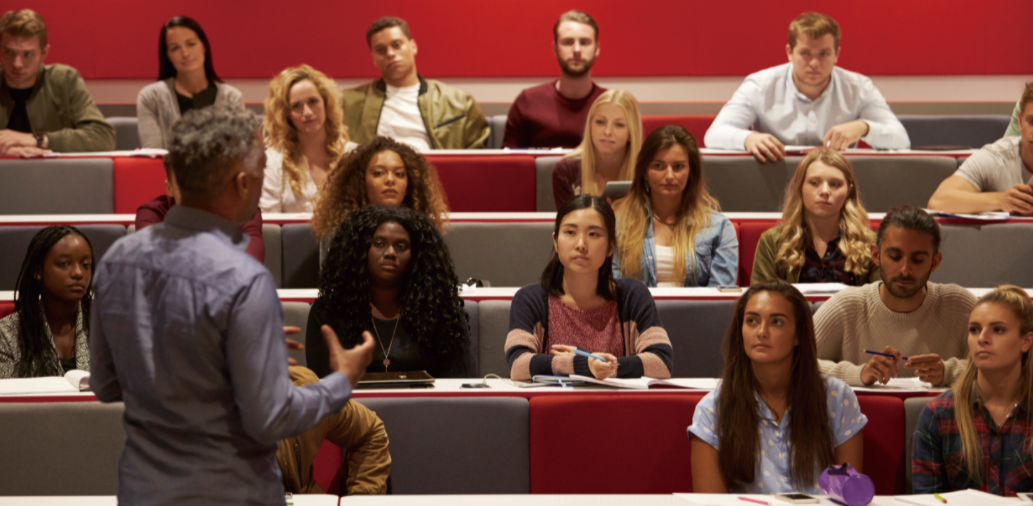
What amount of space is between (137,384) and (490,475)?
87cm

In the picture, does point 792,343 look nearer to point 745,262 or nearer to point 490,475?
point 490,475

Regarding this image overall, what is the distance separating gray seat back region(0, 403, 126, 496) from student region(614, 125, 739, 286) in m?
1.49

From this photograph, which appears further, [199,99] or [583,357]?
[199,99]

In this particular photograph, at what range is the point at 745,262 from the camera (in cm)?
295

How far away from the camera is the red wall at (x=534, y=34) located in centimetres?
504

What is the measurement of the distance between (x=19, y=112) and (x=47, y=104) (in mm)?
112

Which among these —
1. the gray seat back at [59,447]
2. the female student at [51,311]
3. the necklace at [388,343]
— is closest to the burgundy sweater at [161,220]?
the female student at [51,311]

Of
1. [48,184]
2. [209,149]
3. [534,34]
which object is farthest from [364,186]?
[534,34]

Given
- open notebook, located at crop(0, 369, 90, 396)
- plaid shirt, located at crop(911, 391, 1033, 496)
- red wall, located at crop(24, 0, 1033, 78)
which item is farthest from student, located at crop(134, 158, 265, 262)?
red wall, located at crop(24, 0, 1033, 78)

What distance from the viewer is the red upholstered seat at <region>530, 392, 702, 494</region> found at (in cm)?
183

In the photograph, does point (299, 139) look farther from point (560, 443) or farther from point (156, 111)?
point (560, 443)

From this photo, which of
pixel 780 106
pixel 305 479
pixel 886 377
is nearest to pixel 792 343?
pixel 886 377

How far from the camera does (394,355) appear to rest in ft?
7.50

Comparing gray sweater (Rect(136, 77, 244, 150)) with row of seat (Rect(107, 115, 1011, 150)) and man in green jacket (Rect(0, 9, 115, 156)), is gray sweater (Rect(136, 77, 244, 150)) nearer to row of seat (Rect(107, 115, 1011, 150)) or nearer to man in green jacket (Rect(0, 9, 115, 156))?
man in green jacket (Rect(0, 9, 115, 156))
